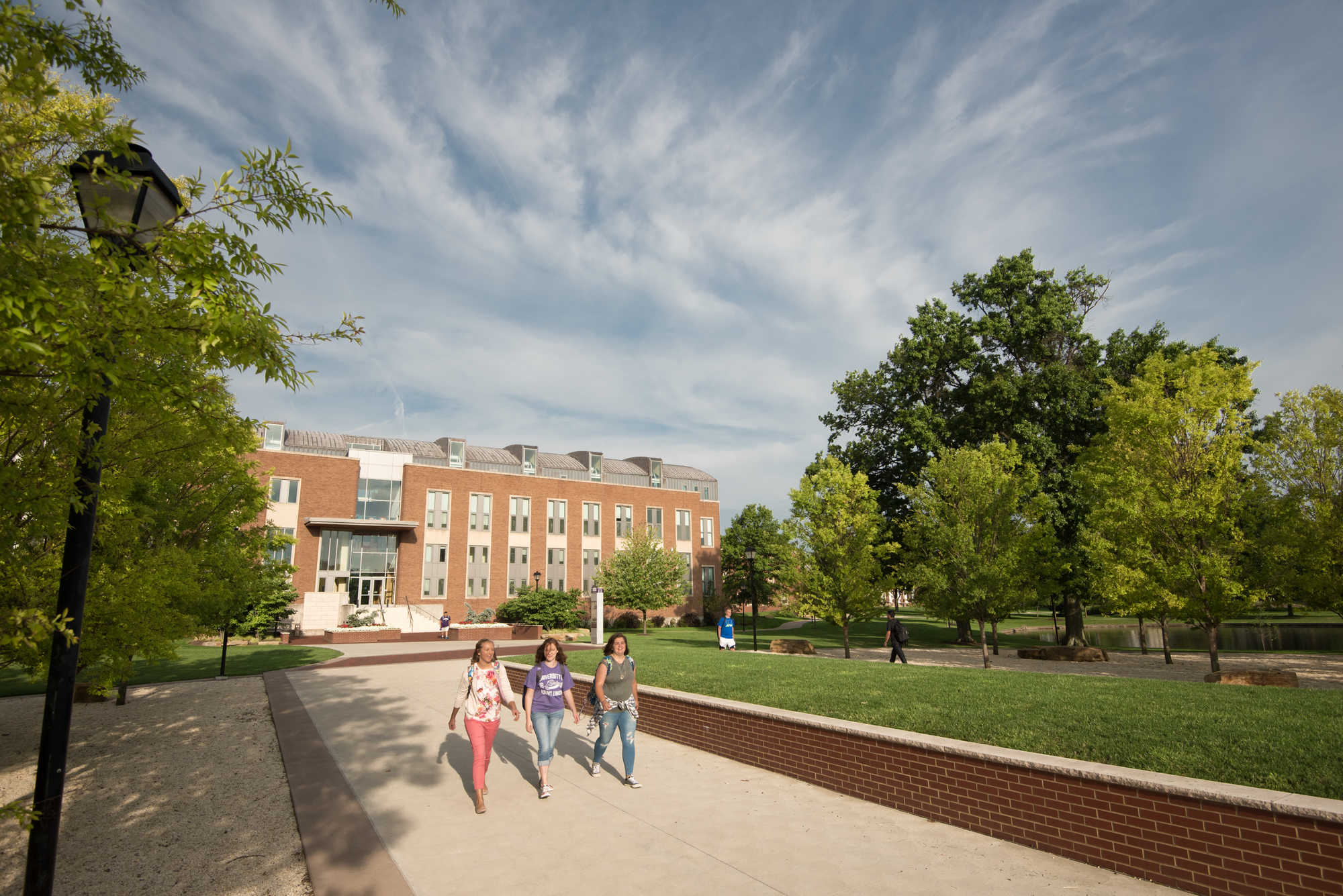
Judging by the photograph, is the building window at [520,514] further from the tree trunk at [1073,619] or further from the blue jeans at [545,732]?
the blue jeans at [545,732]

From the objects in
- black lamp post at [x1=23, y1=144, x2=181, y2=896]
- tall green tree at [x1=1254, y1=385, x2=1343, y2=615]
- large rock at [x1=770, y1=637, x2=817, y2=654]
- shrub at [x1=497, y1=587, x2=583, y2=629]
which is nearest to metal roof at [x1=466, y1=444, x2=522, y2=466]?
shrub at [x1=497, y1=587, x2=583, y2=629]

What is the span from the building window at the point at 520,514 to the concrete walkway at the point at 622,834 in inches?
1668

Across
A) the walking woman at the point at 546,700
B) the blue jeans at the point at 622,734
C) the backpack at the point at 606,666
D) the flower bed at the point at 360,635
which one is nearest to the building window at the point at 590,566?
the flower bed at the point at 360,635

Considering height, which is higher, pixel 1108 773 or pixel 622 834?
pixel 1108 773

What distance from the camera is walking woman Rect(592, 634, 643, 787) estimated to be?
8.23 meters

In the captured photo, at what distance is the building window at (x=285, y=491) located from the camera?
1725 inches

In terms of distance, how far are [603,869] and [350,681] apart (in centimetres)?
1486

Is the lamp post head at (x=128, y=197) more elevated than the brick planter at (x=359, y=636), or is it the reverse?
the lamp post head at (x=128, y=197)

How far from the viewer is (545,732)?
773cm

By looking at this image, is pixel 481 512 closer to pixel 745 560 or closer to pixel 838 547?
pixel 745 560

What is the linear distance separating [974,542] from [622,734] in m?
17.4

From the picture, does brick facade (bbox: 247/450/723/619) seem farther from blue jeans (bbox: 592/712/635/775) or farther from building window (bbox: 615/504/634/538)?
blue jeans (bbox: 592/712/635/775)

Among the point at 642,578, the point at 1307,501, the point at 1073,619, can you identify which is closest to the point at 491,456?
the point at 642,578

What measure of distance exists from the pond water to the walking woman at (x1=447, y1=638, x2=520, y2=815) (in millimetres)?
32208
